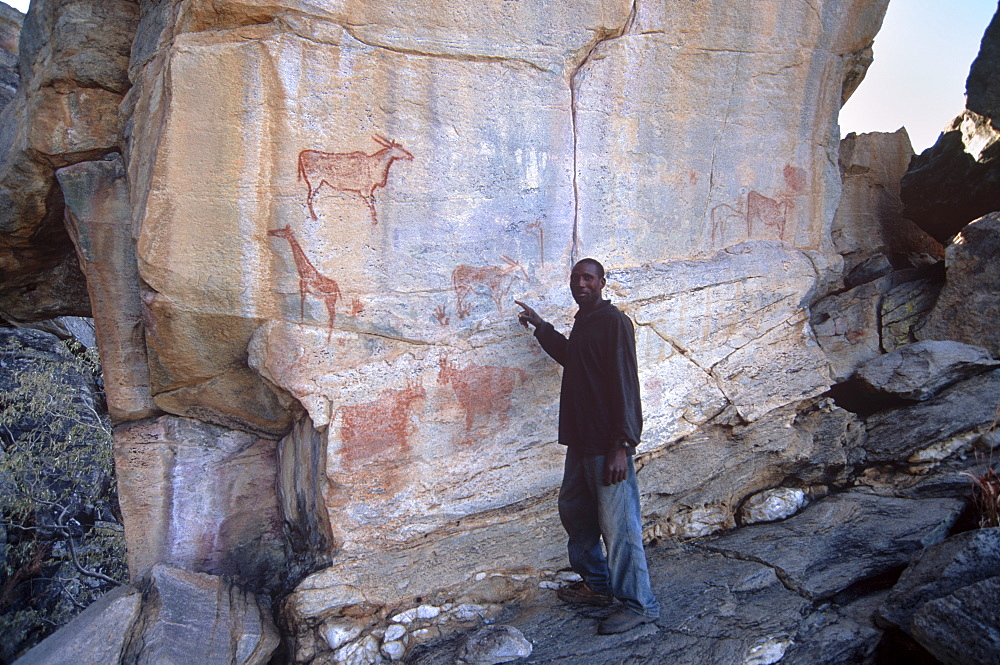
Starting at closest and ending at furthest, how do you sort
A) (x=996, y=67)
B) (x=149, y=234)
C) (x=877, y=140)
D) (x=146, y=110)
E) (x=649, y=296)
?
(x=149, y=234) < (x=146, y=110) < (x=649, y=296) < (x=996, y=67) < (x=877, y=140)

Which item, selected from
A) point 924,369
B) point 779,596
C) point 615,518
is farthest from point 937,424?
point 615,518

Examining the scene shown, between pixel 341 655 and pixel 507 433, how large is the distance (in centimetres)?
118

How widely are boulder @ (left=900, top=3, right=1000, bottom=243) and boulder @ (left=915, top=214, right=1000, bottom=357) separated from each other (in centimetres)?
43

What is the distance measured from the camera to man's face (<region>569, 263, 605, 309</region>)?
286cm

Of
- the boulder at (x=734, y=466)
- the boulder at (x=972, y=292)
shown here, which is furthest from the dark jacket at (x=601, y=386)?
the boulder at (x=972, y=292)

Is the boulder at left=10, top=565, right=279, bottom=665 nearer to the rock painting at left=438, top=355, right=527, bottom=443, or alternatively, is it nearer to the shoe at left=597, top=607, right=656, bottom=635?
the rock painting at left=438, top=355, right=527, bottom=443

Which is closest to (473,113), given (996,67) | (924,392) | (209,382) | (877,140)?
(209,382)

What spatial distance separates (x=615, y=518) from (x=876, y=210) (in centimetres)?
323

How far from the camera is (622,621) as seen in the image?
9.14 feet

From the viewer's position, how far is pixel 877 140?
4.74 meters

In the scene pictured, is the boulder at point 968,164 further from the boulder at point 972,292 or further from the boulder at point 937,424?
the boulder at point 937,424

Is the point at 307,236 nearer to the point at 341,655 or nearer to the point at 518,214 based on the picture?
the point at 518,214

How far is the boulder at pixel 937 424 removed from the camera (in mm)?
3516

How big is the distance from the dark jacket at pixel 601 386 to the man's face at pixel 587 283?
0.05 meters
